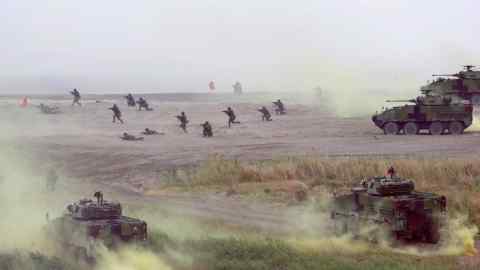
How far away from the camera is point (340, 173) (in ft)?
108

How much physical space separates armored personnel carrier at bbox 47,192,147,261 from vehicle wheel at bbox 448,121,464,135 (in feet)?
96.1

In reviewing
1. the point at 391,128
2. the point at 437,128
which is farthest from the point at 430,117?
the point at 391,128

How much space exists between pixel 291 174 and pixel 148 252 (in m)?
14.3

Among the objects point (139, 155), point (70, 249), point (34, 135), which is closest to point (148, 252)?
point (70, 249)

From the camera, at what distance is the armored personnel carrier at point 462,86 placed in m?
55.9

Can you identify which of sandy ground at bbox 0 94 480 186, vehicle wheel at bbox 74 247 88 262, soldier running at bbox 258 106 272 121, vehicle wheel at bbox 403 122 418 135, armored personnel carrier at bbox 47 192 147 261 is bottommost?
vehicle wheel at bbox 74 247 88 262

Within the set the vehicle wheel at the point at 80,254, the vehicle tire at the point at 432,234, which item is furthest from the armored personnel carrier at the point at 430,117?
the vehicle wheel at the point at 80,254

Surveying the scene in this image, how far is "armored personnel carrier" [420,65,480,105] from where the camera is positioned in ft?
183

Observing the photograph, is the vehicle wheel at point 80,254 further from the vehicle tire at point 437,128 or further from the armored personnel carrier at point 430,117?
the vehicle tire at point 437,128

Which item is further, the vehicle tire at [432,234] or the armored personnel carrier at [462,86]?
the armored personnel carrier at [462,86]

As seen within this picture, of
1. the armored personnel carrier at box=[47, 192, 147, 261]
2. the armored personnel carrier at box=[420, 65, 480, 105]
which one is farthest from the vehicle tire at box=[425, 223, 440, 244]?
the armored personnel carrier at box=[420, 65, 480, 105]

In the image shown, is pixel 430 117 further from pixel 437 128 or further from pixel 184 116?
pixel 184 116

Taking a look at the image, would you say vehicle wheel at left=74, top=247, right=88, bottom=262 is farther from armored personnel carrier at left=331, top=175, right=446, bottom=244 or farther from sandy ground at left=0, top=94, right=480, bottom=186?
sandy ground at left=0, top=94, right=480, bottom=186

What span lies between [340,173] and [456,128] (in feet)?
51.9
